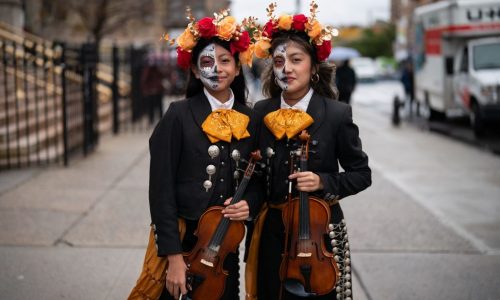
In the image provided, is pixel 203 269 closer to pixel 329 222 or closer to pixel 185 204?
pixel 185 204

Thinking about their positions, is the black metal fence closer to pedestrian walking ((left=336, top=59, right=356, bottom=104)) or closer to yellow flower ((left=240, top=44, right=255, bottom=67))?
pedestrian walking ((left=336, top=59, right=356, bottom=104))

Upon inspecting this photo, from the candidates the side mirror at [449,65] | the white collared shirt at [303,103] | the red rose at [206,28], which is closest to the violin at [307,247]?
the white collared shirt at [303,103]

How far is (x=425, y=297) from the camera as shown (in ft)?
17.1

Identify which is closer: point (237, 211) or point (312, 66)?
point (237, 211)

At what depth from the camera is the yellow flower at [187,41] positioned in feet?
11.4

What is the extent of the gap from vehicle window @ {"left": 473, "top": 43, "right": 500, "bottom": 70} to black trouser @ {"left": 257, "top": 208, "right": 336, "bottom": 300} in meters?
13.8

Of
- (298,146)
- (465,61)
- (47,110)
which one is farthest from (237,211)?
(465,61)

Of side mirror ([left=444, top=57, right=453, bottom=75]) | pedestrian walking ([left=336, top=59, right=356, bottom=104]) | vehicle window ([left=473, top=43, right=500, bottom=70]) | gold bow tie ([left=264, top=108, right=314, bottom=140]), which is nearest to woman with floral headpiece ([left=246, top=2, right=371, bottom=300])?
gold bow tie ([left=264, top=108, right=314, bottom=140])

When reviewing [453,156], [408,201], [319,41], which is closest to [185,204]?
[319,41]

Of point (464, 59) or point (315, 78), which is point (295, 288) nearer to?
point (315, 78)

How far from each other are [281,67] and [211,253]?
94 centimetres

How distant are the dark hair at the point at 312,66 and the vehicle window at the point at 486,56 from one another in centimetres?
1342

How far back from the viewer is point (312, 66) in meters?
3.54

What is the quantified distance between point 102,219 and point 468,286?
368cm
